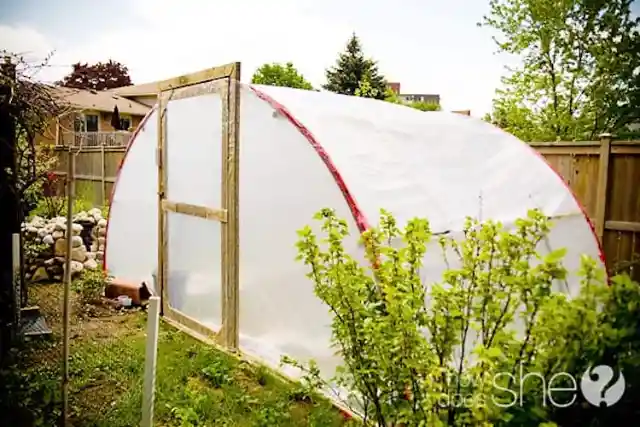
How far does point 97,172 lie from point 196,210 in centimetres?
291

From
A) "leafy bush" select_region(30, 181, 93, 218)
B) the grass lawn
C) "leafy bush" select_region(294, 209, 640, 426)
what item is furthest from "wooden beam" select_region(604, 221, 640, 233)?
"leafy bush" select_region(30, 181, 93, 218)

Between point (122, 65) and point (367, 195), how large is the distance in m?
1.16

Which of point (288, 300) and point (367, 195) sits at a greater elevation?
point (367, 195)

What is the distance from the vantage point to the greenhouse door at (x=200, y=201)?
2826 millimetres

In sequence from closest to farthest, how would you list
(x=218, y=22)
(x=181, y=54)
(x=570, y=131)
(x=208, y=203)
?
(x=570, y=131) → (x=218, y=22) → (x=181, y=54) → (x=208, y=203)

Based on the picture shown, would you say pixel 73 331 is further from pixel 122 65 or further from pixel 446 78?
pixel 446 78

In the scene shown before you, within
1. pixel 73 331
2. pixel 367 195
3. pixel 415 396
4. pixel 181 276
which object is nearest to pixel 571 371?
pixel 415 396

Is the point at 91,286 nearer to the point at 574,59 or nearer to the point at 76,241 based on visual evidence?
the point at 76,241

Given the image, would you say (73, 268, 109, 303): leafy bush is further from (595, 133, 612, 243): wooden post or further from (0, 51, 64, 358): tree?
(595, 133, 612, 243): wooden post

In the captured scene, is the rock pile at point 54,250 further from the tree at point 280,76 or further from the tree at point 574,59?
the tree at point 574,59

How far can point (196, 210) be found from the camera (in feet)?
10.3

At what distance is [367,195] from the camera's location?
2.27 m

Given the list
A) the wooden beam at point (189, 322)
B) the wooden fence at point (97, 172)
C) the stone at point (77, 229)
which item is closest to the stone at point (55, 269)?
the stone at point (77, 229)

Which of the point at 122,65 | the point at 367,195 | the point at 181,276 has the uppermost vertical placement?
the point at 122,65
